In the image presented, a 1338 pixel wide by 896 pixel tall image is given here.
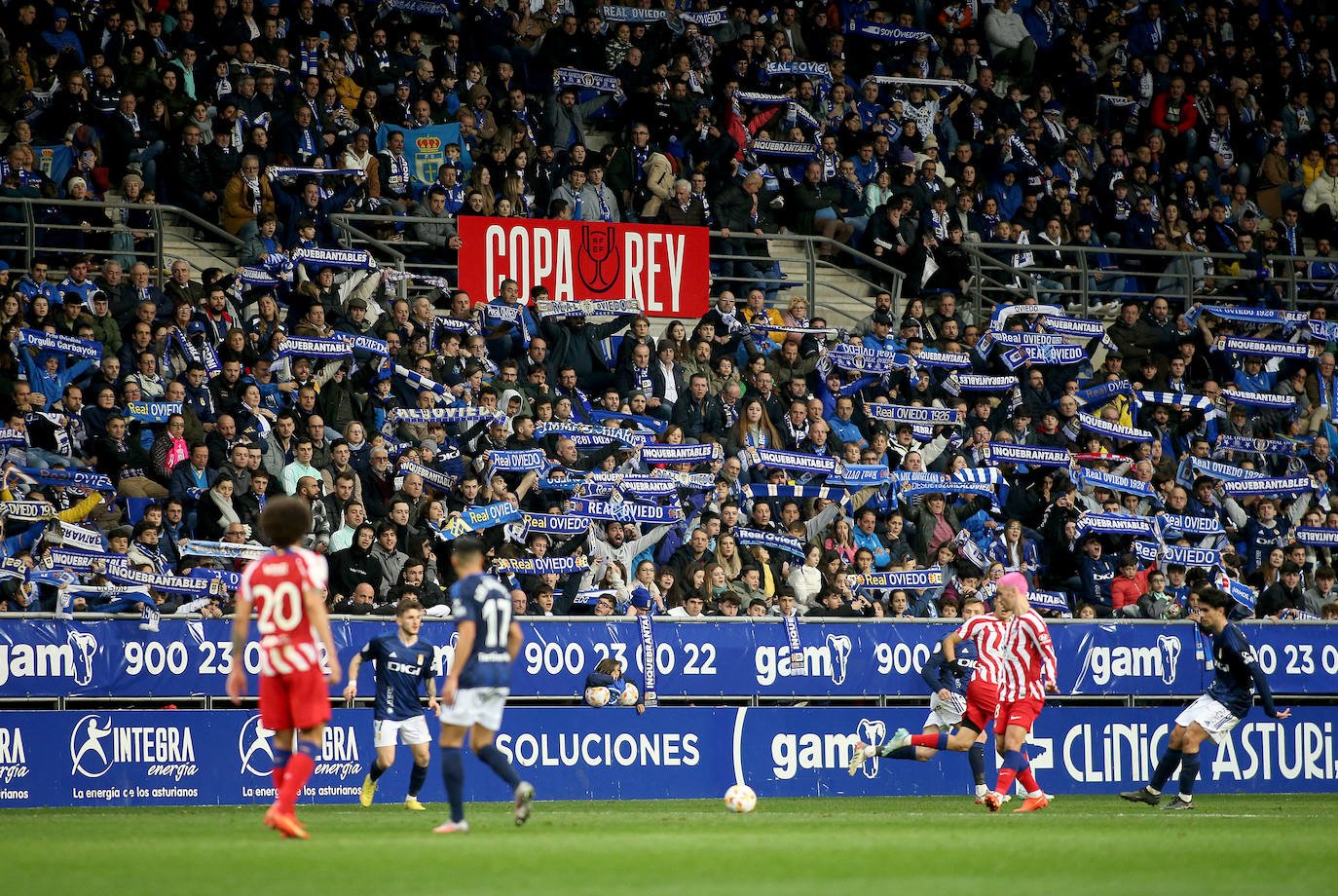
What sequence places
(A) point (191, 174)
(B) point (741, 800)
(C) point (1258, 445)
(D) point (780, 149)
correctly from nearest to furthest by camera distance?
1. (B) point (741, 800)
2. (A) point (191, 174)
3. (C) point (1258, 445)
4. (D) point (780, 149)

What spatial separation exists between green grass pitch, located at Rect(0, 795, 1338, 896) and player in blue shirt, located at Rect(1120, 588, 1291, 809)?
756 mm

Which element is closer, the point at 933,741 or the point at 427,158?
the point at 933,741

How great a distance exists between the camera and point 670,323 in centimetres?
2444

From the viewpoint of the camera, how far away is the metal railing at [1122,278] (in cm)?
2738

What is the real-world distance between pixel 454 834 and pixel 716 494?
10.2 metres

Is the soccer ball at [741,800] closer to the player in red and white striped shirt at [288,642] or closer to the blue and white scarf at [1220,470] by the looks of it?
the player in red and white striped shirt at [288,642]

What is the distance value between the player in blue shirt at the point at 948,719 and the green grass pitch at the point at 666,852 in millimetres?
1173

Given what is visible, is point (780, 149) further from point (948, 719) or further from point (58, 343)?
point (58, 343)

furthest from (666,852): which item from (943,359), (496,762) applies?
(943,359)

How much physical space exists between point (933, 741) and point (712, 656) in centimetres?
301

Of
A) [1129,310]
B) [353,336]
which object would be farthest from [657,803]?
[1129,310]

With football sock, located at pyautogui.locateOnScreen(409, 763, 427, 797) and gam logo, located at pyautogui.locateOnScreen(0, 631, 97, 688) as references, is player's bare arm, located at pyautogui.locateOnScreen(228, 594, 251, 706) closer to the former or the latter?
football sock, located at pyautogui.locateOnScreen(409, 763, 427, 797)

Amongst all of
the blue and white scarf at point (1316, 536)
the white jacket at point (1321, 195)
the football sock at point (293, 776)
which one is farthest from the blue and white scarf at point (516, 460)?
the white jacket at point (1321, 195)

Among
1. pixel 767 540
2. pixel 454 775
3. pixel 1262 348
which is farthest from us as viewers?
pixel 1262 348
